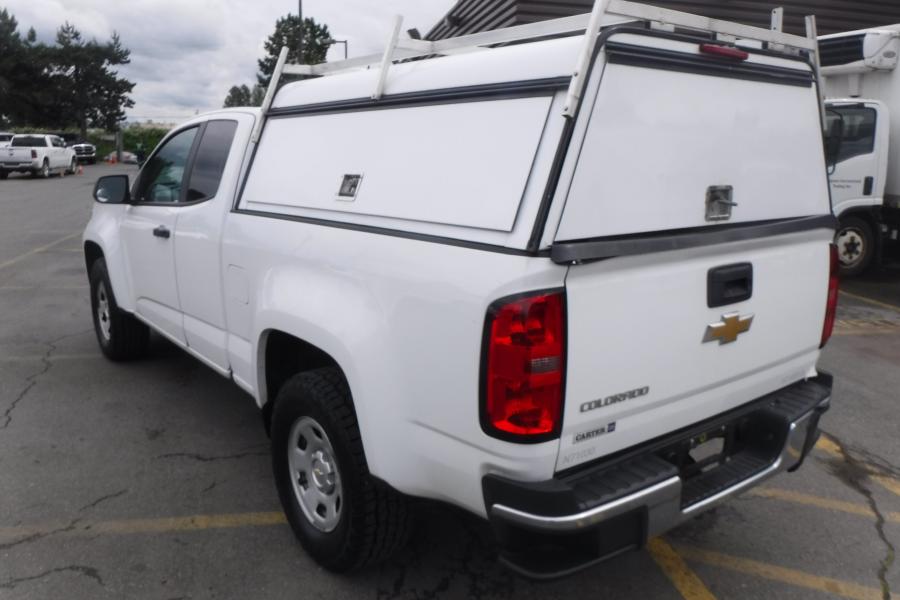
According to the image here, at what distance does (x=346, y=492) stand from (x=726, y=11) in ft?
37.4

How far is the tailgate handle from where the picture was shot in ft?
8.45

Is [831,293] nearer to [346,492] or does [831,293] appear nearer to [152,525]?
[346,492]

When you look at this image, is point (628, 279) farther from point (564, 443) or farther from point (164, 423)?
point (164, 423)

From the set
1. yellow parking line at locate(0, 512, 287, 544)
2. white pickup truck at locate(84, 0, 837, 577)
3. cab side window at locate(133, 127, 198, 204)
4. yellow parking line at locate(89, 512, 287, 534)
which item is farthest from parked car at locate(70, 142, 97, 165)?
white pickup truck at locate(84, 0, 837, 577)

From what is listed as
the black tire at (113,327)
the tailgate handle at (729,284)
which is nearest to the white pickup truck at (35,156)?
the black tire at (113,327)

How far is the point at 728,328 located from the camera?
2652 mm

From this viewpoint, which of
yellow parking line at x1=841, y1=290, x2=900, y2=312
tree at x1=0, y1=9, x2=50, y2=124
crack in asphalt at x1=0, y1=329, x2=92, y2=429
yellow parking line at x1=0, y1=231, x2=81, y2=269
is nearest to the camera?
crack in asphalt at x1=0, y1=329, x2=92, y2=429

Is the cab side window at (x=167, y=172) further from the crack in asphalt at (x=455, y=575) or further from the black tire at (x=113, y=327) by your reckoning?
the crack in asphalt at (x=455, y=575)

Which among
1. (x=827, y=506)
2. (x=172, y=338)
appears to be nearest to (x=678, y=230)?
(x=827, y=506)

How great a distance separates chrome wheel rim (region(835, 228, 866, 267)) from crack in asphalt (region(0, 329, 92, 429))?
8999 millimetres

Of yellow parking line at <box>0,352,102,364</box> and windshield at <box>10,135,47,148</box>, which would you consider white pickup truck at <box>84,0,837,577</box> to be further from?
windshield at <box>10,135,47,148</box>

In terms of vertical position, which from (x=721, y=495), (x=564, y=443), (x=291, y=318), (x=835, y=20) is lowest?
(x=721, y=495)

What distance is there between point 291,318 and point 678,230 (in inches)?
57.9

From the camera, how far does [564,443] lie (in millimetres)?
2273
